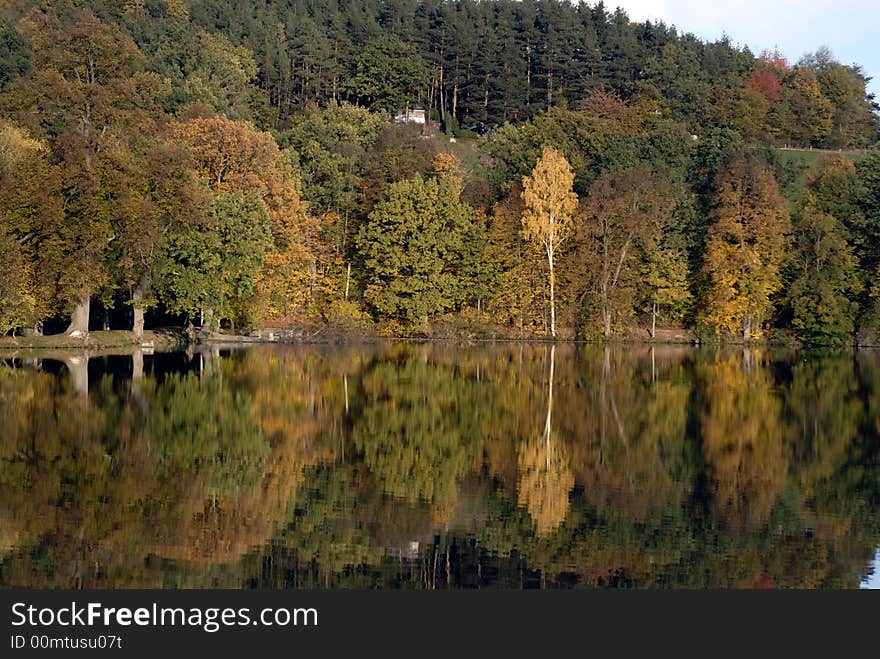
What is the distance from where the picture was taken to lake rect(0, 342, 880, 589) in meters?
13.7

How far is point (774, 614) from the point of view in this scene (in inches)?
473

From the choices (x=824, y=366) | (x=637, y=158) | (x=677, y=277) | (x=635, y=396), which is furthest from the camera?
(x=637, y=158)

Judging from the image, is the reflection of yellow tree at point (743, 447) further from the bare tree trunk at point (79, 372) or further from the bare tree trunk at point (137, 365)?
the bare tree trunk at point (137, 365)

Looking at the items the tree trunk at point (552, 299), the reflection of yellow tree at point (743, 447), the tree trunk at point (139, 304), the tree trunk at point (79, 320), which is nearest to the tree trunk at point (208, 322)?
the tree trunk at point (139, 304)

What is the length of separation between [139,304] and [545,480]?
118ft

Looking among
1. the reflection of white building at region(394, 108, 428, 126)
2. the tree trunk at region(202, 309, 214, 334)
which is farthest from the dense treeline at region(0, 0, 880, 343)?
the reflection of white building at region(394, 108, 428, 126)

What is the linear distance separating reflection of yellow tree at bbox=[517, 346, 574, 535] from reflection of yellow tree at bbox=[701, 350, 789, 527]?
2475mm

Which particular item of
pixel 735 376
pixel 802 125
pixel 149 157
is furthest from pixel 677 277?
pixel 802 125

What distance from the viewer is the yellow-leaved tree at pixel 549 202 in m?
67.2

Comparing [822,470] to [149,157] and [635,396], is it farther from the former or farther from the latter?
[149,157]

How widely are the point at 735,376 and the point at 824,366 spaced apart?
9201 mm

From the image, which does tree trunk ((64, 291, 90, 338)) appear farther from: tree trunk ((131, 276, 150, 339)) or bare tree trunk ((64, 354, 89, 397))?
bare tree trunk ((64, 354, 89, 397))

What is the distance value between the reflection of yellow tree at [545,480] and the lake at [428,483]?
75 mm

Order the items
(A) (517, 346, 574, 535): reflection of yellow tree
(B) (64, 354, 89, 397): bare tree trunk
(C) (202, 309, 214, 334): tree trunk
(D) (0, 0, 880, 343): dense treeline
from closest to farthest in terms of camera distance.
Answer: (A) (517, 346, 574, 535): reflection of yellow tree < (B) (64, 354, 89, 397): bare tree trunk < (D) (0, 0, 880, 343): dense treeline < (C) (202, 309, 214, 334): tree trunk
